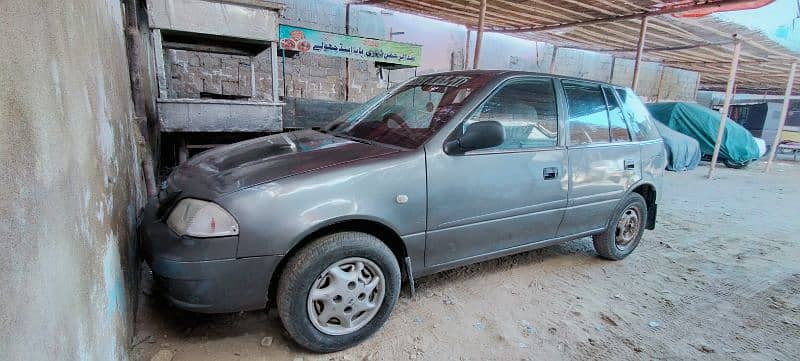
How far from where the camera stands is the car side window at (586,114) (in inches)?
123

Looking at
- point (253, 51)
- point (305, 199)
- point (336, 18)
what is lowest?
point (305, 199)

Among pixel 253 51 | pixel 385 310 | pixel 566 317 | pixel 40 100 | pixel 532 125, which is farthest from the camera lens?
pixel 253 51

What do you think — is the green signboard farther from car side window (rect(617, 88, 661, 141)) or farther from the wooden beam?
car side window (rect(617, 88, 661, 141))

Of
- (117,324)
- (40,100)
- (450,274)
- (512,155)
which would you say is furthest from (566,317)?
(40,100)

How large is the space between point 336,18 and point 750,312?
8.04m

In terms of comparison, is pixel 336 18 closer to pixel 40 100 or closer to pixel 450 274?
pixel 450 274

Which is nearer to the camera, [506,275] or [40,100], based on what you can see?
[40,100]

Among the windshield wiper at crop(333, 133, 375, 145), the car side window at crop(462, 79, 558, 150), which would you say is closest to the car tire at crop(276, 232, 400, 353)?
the windshield wiper at crop(333, 133, 375, 145)

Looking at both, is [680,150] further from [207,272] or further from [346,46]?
[207,272]

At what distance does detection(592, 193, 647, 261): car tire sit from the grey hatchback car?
132 millimetres

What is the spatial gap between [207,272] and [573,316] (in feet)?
7.53

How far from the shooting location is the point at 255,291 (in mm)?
2016

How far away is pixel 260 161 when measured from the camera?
225cm

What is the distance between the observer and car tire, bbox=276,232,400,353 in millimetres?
2051
